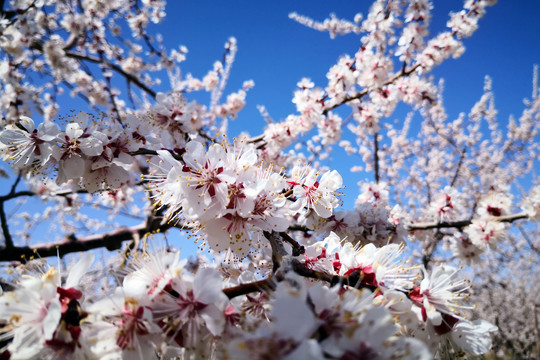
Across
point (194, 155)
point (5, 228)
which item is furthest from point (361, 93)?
point (5, 228)

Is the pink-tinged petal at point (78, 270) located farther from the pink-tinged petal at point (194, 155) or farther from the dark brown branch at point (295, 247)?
the dark brown branch at point (295, 247)

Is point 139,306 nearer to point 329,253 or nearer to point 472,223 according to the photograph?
point 329,253

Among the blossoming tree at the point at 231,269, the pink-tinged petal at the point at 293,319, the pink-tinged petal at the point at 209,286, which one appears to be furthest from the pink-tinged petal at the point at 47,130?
the pink-tinged petal at the point at 293,319

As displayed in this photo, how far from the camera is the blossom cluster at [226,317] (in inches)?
28.5

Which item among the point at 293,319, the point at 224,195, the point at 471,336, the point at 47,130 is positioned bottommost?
the point at 471,336

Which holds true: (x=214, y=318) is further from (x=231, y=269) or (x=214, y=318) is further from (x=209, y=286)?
(x=231, y=269)

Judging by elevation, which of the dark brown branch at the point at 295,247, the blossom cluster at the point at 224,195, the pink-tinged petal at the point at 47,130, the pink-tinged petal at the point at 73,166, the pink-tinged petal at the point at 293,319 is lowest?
the pink-tinged petal at the point at 293,319

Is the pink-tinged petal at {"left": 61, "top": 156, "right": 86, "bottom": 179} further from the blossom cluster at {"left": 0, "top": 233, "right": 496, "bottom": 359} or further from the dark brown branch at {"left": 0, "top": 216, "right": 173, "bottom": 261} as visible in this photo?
the dark brown branch at {"left": 0, "top": 216, "right": 173, "bottom": 261}

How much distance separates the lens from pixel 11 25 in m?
3.79

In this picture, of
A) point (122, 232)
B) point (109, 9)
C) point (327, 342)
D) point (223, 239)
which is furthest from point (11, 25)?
point (327, 342)

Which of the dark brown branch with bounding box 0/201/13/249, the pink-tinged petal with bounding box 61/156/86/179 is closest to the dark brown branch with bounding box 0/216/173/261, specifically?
the dark brown branch with bounding box 0/201/13/249

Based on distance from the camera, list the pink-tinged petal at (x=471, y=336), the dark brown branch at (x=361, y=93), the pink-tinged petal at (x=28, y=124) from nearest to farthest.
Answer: the pink-tinged petal at (x=471, y=336) → the pink-tinged petal at (x=28, y=124) → the dark brown branch at (x=361, y=93)

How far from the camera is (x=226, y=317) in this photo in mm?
991

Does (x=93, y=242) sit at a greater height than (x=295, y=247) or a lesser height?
lesser
